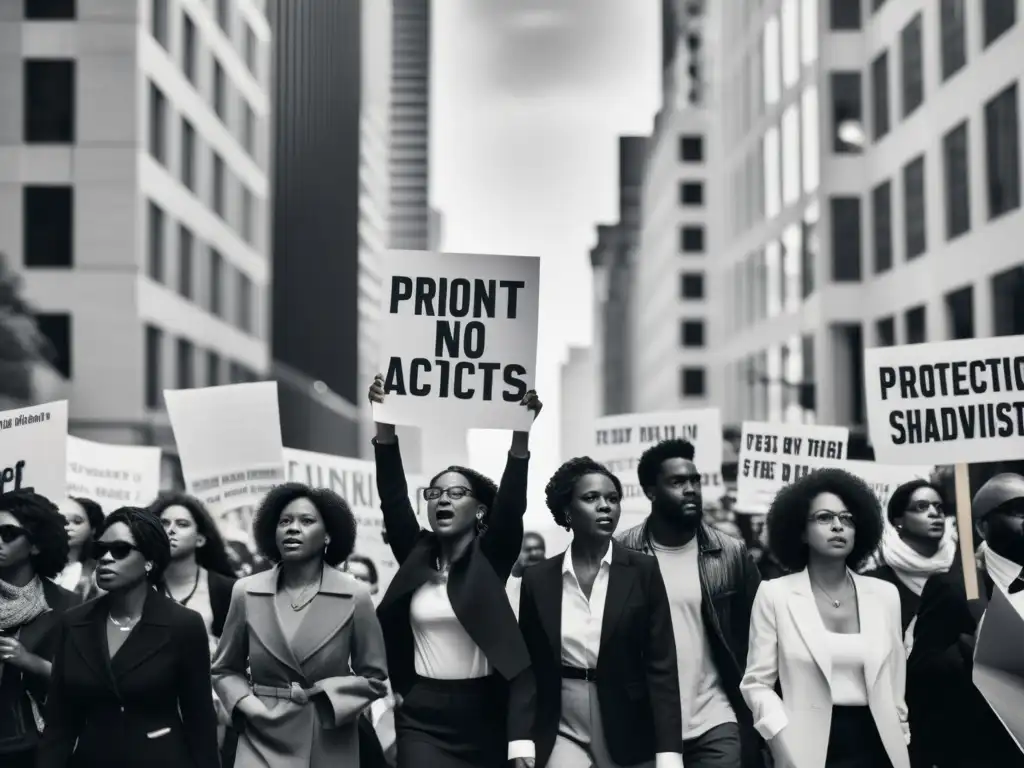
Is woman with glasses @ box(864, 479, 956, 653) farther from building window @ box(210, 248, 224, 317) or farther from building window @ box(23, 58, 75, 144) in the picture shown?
building window @ box(210, 248, 224, 317)

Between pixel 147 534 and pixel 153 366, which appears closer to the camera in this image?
pixel 147 534

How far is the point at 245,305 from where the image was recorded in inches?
2301

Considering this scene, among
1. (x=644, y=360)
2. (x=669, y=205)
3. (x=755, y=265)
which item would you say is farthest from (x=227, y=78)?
(x=644, y=360)

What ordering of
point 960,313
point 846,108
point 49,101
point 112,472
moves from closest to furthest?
point 112,472 → point 960,313 → point 49,101 → point 846,108

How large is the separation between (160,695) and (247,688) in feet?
2.06

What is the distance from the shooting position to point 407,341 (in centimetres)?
910

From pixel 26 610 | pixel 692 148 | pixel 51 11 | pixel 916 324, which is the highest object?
pixel 692 148

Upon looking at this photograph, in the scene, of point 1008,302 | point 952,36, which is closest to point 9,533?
point 1008,302

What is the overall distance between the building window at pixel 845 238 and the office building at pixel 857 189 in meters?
0.03

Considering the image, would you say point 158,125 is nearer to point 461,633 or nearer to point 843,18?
point 843,18

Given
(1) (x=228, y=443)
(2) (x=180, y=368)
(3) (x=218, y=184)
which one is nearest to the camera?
(1) (x=228, y=443)

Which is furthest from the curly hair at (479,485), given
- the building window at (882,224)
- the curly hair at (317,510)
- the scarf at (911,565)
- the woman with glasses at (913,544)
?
the building window at (882,224)

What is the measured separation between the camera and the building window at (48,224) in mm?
42562

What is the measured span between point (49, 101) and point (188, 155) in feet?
21.9
